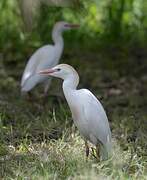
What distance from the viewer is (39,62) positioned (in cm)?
869

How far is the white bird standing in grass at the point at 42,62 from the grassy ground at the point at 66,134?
222 millimetres

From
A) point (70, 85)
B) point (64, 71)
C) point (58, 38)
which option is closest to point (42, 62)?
point (58, 38)

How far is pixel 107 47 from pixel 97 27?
43cm

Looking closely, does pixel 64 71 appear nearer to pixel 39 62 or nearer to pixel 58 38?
pixel 39 62

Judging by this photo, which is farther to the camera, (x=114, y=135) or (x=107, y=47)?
(x=107, y=47)

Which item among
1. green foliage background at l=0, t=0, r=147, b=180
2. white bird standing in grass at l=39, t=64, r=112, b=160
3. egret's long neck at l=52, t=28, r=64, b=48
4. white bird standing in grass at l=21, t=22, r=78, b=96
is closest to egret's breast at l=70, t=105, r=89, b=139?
white bird standing in grass at l=39, t=64, r=112, b=160

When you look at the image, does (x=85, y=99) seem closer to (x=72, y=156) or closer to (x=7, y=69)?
(x=72, y=156)

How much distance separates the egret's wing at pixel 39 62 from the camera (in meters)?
8.55

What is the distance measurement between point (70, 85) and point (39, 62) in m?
2.98

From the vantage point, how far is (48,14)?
10141 mm

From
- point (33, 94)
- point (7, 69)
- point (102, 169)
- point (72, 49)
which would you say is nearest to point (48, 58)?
point (33, 94)

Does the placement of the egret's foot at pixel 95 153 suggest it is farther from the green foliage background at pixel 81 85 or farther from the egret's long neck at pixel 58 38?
the egret's long neck at pixel 58 38

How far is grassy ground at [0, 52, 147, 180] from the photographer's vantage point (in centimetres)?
516

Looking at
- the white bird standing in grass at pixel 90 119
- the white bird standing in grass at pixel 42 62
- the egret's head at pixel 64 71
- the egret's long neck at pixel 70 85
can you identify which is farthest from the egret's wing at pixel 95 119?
the white bird standing in grass at pixel 42 62
